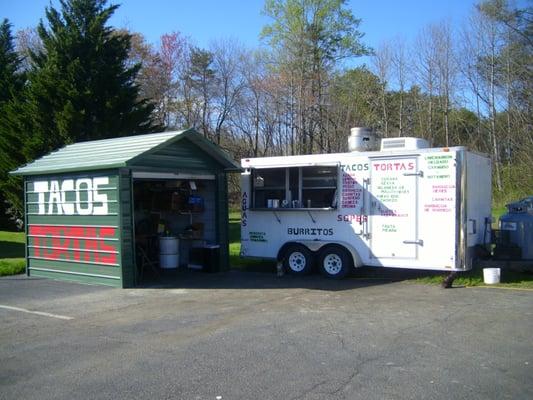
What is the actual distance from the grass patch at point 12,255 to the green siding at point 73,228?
3.04 feet

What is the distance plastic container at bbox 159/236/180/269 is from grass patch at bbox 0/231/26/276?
4071mm

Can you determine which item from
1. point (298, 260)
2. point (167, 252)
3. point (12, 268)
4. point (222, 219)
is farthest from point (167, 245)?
point (12, 268)

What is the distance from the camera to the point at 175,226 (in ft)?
49.3

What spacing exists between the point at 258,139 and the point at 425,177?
96.5 ft

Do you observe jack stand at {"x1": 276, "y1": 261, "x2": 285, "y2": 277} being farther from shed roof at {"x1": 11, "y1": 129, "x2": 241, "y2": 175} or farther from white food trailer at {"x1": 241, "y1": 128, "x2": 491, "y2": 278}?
shed roof at {"x1": 11, "y1": 129, "x2": 241, "y2": 175}

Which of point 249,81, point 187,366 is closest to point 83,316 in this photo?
point 187,366

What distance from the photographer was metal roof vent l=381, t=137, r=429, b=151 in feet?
36.7

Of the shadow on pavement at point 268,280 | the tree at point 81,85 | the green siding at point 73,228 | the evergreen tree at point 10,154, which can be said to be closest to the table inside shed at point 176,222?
the shadow on pavement at point 268,280

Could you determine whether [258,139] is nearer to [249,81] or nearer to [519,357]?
[249,81]

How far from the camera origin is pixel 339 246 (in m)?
12.0

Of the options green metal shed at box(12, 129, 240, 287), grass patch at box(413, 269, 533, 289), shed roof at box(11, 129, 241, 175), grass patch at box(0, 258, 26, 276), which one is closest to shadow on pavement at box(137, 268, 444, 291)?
grass patch at box(413, 269, 533, 289)

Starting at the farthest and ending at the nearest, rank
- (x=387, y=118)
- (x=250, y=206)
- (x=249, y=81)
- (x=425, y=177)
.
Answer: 1. (x=249, y=81)
2. (x=387, y=118)
3. (x=250, y=206)
4. (x=425, y=177)

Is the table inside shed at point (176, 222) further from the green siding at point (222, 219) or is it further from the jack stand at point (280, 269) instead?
the jack stand at point (280, 269)

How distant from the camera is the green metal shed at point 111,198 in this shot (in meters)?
11.2
